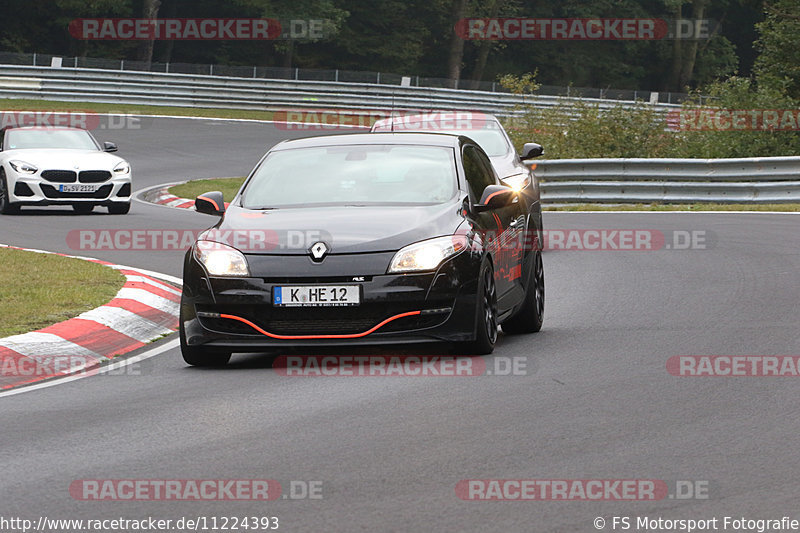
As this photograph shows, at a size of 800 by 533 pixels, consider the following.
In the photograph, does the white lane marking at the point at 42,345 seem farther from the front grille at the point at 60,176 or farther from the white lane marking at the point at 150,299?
the front grille at the point at 60,176

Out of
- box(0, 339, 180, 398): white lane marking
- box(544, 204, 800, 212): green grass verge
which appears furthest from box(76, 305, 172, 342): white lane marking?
box(544, 204, 800, 212): green grass verge

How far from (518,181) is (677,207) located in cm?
929

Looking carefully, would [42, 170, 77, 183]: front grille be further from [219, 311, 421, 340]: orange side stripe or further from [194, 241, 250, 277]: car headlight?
[219, 311, 421, 340]: orange side stripe

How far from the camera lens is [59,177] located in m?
21.5

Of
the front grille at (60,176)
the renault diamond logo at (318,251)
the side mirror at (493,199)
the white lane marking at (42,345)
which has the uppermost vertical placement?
the side mirror at (493,199)

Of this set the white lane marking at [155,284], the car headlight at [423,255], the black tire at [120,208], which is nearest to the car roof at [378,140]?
the car headlight at [423,255]

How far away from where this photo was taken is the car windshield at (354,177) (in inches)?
376

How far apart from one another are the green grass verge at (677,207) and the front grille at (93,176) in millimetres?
7729

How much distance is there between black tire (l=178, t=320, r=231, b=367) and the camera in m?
8.99

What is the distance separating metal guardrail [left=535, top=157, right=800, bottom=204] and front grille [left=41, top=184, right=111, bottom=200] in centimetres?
775

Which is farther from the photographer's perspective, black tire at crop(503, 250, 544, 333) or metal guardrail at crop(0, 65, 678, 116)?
metal guardrail at crop(0, 65, 678, 116)

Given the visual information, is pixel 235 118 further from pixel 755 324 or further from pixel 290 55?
pixel 755 324

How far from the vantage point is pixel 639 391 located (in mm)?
7801

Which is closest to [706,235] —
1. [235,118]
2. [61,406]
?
[61,406]
